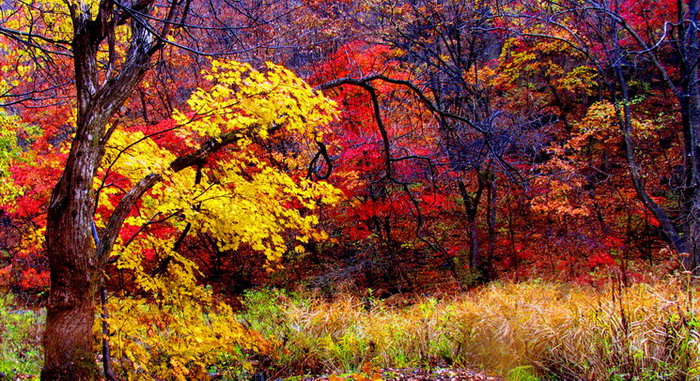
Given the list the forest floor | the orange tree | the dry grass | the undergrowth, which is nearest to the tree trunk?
the orange tree

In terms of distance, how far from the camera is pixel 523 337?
15.4ft

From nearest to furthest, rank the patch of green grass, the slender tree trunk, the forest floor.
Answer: the forest floor
the patch of green grass
the slender tree trunk

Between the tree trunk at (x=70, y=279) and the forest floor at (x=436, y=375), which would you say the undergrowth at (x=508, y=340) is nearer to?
the forest floor at (x=436, y=375)

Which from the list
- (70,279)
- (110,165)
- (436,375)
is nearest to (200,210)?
(110,165)

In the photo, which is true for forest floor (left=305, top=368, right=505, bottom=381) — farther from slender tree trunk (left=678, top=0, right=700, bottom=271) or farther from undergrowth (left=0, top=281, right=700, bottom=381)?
slender tree trunk (left=678, top=0, right=700, bottom=271)

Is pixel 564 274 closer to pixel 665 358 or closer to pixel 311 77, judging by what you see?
pixel 665 358

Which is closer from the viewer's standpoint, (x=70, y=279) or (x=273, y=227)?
(x=70, y=279)

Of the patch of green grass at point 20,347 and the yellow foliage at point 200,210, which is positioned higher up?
the yellow foliage at point 200,210

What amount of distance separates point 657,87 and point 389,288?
13.1 metres

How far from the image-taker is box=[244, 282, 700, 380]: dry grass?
3.89m

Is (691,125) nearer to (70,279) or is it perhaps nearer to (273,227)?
(273,227)

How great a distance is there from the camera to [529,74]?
1625cm

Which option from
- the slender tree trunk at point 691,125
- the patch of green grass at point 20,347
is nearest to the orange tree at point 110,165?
the patch of green grass at point 20,347

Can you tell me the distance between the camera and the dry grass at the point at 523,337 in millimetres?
3889
